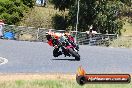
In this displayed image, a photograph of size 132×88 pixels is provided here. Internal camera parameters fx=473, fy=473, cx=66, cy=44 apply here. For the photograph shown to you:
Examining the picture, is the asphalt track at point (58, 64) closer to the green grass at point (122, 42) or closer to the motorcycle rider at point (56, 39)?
the motorcycle rider at point (56, 39)

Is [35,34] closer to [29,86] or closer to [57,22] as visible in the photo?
[57,22]

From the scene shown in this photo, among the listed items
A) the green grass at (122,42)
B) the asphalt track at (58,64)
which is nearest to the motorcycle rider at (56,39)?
the asphalt track at (58,64)

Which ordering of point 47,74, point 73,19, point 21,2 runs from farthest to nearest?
point 21,2, point 73,19, point 47,74

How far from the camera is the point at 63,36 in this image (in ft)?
70.9

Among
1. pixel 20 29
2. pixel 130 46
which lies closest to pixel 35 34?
pixel 20 29

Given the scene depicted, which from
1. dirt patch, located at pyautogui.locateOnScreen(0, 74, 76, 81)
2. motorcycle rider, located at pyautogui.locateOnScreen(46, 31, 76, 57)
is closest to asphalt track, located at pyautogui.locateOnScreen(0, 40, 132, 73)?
motorcycle rider, located at pyautogui.locateOnScreen(46, 31, 76, 57)

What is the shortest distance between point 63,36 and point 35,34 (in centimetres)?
2269

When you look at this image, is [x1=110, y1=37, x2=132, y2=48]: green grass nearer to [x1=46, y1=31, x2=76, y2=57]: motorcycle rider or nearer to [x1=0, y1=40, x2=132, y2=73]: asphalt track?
[x1=0, y1=40, x2=132, y2=73]: asphalt track

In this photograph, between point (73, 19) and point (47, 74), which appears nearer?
point (47, 74)

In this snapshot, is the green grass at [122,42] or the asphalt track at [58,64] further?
the green grass at [122,42]

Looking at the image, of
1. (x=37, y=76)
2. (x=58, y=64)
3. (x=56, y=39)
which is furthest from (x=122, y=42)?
(x=37, y=76)

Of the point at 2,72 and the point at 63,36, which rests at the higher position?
the point at 63,36

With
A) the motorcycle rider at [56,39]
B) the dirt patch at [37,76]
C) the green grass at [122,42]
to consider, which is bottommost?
the green grass at [122,42]

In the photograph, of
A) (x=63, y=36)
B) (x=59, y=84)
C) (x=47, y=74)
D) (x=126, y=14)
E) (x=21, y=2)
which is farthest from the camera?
(x=126, y=14)
